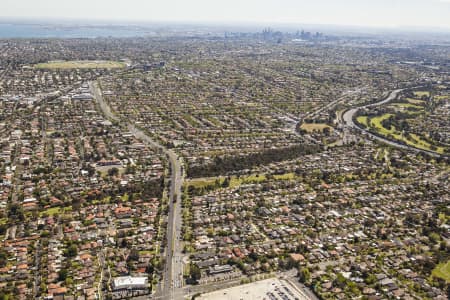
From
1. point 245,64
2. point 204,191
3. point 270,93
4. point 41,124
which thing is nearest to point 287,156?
point 204,191

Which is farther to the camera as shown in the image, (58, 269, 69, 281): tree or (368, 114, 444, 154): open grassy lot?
(368, 114, 444, 154): open grassy lot

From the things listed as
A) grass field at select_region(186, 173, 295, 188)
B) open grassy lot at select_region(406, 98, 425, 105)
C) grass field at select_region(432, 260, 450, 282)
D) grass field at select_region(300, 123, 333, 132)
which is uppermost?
open grassy lot at select_region(406, 98, 425, 105)

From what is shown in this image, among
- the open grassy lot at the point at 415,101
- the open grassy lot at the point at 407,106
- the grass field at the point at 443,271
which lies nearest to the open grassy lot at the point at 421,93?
the open grassy lot at the point at 415,101

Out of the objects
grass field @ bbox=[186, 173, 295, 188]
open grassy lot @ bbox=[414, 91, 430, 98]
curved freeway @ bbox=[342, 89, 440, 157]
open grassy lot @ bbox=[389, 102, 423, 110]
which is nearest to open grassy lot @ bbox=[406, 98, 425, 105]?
open grassy lot @ bbox=[389, 102, 423, 110]

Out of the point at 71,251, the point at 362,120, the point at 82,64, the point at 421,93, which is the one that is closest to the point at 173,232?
the point at 71,251

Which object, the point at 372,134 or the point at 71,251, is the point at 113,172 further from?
the point at 372,134

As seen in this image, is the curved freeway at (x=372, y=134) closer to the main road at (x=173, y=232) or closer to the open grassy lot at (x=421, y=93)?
the open grassy lot at (x=421, y=93)

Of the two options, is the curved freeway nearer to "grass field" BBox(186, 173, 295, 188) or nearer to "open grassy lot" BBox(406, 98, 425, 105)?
"open grassy lot" BBox(406, 98, 425, 105)
